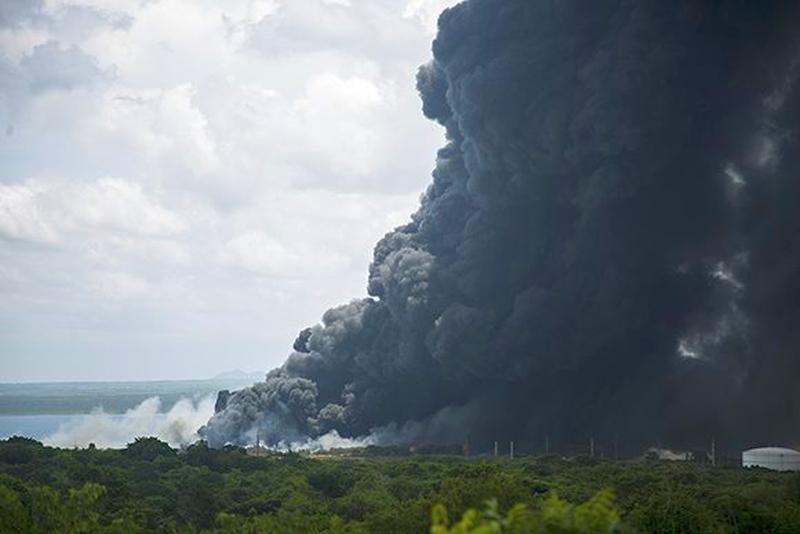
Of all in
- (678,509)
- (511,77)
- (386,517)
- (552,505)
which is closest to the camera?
(552,505)

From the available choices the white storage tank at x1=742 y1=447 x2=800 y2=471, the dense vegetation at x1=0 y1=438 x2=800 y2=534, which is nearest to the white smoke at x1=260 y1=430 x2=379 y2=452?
the dense vegetation at x1=0 y1=438 x2=800 y2=534

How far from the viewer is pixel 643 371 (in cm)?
9969

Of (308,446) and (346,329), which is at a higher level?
Answer: (346,329)

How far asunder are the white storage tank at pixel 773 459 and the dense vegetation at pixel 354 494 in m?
6.08

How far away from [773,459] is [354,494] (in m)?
41.5

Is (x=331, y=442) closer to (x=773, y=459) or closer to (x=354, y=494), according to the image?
(x=773, y=459)

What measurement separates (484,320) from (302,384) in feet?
77.0

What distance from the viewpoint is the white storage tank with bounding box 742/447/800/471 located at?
80875mm

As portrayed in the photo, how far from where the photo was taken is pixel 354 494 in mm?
51000

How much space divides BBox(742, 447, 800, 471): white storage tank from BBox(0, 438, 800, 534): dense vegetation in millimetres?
6081

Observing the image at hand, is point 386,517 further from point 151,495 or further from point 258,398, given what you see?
point 258,398

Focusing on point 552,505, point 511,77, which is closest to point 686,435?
point 511,77

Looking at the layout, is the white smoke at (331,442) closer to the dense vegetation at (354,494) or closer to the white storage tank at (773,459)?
the dense vegetation at (354,494)

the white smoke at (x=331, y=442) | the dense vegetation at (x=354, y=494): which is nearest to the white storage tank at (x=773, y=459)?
the dense vegetation at (x=354, y=494)
